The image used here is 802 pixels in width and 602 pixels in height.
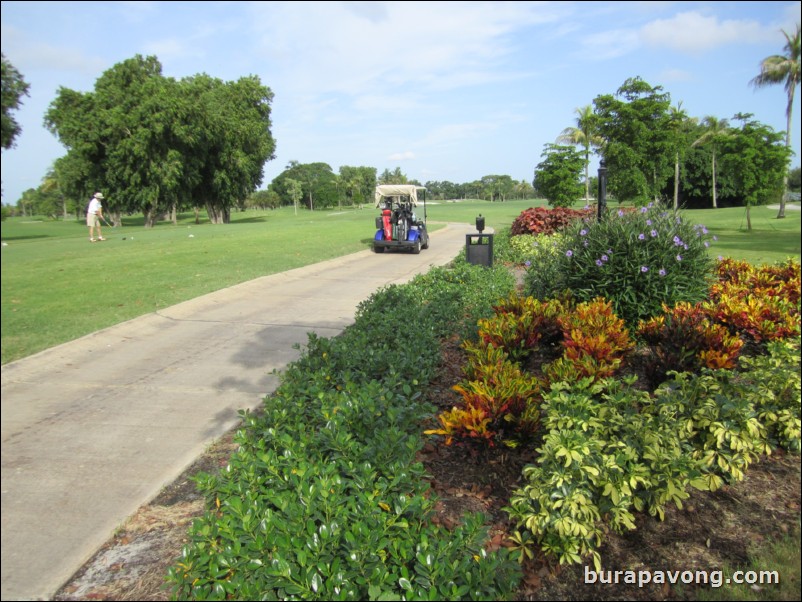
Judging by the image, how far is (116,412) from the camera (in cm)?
355

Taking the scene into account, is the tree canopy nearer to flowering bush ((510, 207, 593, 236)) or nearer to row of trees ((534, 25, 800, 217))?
row of trees ((534, 25, 800, 217))

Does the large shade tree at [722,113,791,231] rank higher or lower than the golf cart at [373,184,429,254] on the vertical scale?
higher

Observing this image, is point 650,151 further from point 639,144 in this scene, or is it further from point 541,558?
point 541,558

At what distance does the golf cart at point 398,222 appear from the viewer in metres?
16.9

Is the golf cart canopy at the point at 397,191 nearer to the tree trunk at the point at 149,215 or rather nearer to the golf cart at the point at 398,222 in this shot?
the golf cart at the point at 398,222

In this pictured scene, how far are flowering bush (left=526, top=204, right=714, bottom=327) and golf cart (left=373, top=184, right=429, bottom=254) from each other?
11.2 m

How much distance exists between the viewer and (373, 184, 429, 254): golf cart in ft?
55.3

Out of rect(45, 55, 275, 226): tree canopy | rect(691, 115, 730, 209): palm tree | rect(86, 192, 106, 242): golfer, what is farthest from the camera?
rect(691, 115, 730, 209): palm tree

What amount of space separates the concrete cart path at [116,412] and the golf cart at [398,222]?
28.5ft

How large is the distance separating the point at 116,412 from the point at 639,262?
4664mm

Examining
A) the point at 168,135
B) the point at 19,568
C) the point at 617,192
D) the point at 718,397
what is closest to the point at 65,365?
the point at 168,135

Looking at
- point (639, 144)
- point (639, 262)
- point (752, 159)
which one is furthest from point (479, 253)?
point (752, 159)

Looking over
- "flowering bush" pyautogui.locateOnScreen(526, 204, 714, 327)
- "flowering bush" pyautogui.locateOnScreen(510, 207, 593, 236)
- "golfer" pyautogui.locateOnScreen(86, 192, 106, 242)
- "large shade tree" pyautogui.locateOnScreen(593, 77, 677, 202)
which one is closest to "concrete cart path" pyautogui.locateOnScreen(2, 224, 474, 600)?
"golfer" pyautogui.locateOnScreen(86, 192, 106, 242)

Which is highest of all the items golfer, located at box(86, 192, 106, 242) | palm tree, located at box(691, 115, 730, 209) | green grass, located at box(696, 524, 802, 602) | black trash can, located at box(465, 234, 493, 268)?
palm tree, located at box(691, 115, 730, 209)
